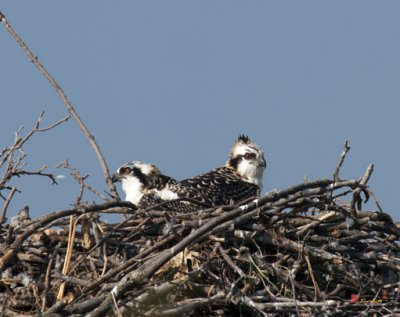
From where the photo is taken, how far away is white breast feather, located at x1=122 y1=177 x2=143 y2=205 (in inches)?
419

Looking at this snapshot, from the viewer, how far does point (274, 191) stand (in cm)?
738

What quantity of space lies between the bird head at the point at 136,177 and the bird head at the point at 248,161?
878 mm

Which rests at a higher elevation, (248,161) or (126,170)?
(248,161)

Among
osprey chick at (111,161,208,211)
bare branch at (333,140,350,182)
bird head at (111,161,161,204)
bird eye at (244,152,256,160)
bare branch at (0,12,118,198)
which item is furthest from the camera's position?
bird eye at (244,152,256,160)

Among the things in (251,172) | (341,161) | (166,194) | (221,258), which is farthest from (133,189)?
(341,161)

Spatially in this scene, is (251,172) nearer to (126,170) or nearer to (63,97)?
(126,170)

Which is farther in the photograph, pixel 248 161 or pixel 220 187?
pixel 248 161

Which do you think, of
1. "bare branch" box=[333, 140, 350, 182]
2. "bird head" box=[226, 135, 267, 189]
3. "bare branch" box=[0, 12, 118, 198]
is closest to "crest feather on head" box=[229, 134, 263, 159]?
"bird head" box=[226, 135, 267, 189]

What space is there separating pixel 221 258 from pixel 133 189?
3408 millimetres

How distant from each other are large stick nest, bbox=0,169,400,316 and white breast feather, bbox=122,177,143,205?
2.65 m

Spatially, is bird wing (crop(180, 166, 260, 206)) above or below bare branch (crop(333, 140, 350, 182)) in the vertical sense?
above

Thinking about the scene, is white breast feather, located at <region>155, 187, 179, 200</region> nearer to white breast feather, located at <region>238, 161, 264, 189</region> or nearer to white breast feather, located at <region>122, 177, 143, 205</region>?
white breast feather, located at <region>122, 177, 143, 205</region>

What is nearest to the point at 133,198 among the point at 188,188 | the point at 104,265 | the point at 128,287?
the point at 188,188

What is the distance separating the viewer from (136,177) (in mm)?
10859
